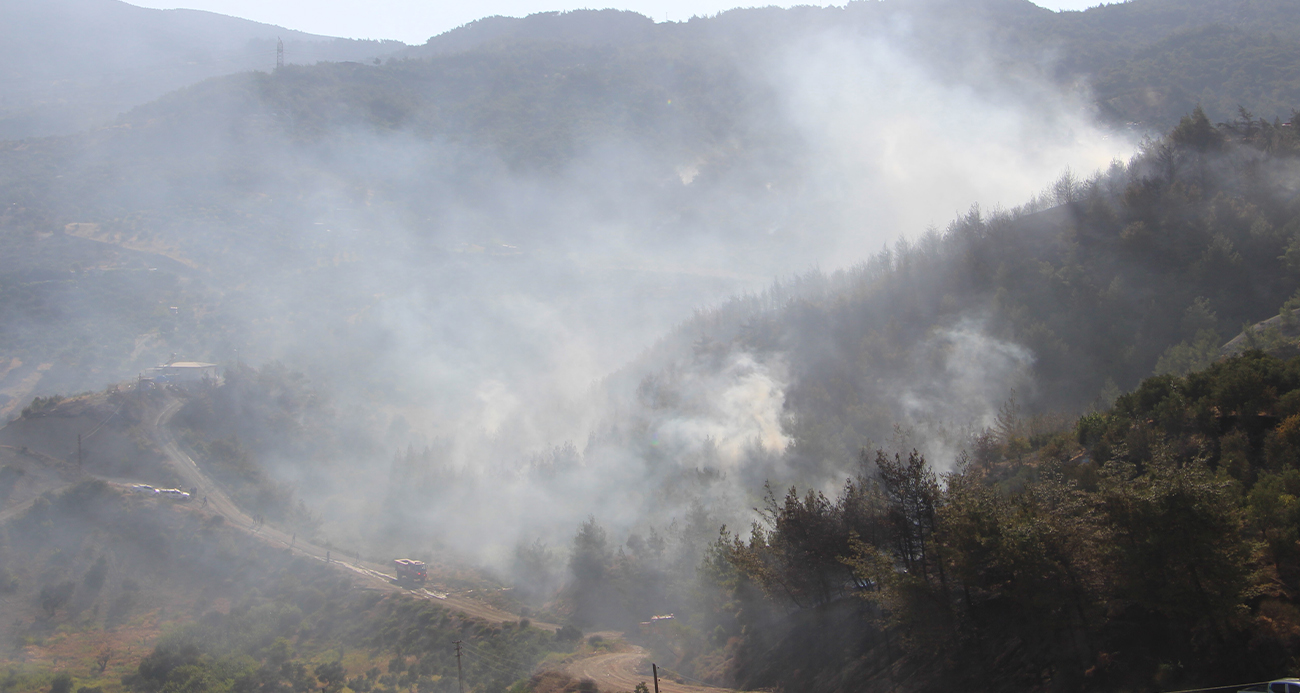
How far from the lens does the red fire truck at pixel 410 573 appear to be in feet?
275

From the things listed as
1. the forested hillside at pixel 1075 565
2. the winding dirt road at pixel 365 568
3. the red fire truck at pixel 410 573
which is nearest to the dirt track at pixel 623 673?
the winding dirt road at pixel 365 568

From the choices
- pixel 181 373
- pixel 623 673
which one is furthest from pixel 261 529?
pixel 623 673

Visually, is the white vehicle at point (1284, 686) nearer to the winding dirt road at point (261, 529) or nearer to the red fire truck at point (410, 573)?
the winding dirt road at point (261, 529)

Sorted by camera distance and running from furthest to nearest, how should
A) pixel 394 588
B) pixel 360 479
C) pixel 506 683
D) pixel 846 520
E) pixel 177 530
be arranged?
pixel 360 479 → pixel 177 530 → pixel 394 588 → pixel 506 683 → pixel 846 520

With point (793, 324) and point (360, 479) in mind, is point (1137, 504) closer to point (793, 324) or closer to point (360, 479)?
point (793, 324)

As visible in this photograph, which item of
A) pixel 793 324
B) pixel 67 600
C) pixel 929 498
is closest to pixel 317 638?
pixel 67 600

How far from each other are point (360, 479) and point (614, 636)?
8122 cm

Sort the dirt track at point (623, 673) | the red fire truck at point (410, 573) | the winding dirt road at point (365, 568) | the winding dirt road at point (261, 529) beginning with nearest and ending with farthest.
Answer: the dirt track at point (623, 673) < the winding dirt road at point (365, 568) < the winding dirt road at point (261, 529) < the red fire truck at point (410, 573)

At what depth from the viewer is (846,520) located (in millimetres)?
43031

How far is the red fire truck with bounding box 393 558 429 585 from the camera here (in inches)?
3297

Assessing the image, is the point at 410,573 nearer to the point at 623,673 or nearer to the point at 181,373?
the point at 623,673

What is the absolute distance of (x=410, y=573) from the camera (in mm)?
84500

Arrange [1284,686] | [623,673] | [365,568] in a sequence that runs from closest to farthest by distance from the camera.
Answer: [1284,686], [623,673], [365,568]

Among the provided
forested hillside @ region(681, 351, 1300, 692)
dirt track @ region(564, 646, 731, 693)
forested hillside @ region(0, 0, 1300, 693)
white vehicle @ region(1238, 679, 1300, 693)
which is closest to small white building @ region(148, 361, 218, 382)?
forested hillside @ region(0, 0, 1300, 693)
